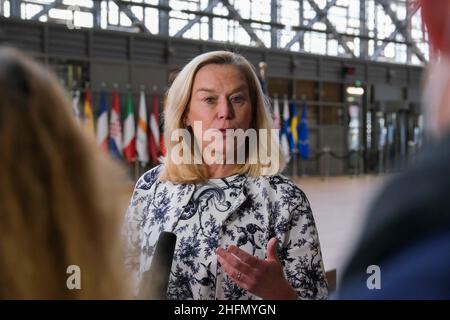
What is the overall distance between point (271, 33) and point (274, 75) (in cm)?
164

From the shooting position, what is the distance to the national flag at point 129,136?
43.0 feet

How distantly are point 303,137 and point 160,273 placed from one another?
16.8 m

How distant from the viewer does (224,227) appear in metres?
1.51

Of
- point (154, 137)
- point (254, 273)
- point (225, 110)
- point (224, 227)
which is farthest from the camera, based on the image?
point (154, 137)

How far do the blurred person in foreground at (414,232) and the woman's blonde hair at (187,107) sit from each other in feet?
4.03

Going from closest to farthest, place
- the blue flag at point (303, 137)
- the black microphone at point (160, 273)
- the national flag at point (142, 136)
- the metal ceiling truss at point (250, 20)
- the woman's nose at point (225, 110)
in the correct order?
the black microphone at point (160, 273) → the woman's nose at point (225, 110) → the national flag at point (142, 136) → the metal ceiling truss at point (250, 20) → the blue flag at point (303, 137)

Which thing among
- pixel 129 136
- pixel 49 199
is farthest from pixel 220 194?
pixel 129 136

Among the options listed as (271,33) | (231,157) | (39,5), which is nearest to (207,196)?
(231,157)

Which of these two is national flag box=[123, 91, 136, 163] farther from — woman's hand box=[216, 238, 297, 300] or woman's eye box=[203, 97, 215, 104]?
woman's hand box=[216, 238, 297, 300]

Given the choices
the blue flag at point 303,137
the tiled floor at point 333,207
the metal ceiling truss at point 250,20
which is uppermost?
the metal ceiling truss at point 250,20

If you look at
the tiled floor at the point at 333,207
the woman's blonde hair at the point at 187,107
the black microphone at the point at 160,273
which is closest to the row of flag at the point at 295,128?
the tiled floor at the point at 333,207

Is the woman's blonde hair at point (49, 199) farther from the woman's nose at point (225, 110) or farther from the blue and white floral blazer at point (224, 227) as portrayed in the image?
the woman's nose at point (225, 110)

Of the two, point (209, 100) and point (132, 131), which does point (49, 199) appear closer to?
point (209, 100)

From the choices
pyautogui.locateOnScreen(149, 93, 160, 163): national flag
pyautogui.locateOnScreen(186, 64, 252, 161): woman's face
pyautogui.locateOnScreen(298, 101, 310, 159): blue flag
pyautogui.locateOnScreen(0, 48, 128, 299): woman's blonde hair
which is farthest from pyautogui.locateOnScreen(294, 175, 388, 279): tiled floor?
pyautogui.locateOnScreen(149, 93, 160, 163): national flag
